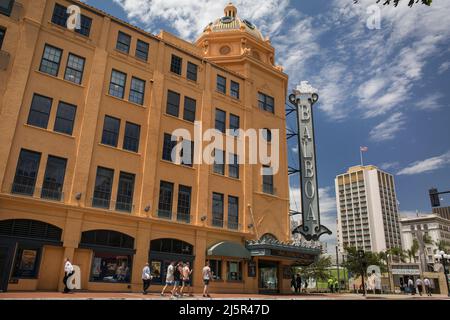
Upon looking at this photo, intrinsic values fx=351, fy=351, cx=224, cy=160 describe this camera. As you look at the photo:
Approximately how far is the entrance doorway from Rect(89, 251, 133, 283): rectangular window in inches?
473

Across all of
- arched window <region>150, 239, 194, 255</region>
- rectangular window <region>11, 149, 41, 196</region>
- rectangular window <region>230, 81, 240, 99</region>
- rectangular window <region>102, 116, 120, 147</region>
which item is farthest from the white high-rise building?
rectangular window <region>11, 149, 41, 196</region>

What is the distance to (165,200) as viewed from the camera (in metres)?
26.2

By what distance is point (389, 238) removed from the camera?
16475 centimetres

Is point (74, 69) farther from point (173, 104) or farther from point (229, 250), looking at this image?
point (229, 250)

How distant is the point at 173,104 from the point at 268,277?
670 inches

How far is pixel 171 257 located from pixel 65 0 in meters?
19.8

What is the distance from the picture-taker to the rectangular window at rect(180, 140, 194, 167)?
28141mm

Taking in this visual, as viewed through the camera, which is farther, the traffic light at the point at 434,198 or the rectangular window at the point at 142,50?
the rectangular window at the point at 142,50

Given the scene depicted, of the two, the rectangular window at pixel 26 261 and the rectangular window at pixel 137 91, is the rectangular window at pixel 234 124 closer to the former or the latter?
the rectangular window at pixel 137 91

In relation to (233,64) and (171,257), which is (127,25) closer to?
(233,64)

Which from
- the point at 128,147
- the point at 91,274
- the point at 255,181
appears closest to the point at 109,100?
the point at 128,147

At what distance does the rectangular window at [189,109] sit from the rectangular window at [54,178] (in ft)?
34.8

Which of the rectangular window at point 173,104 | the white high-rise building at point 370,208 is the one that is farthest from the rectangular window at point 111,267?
the white high-rise building at point 370,208

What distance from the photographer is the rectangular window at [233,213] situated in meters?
29.3
